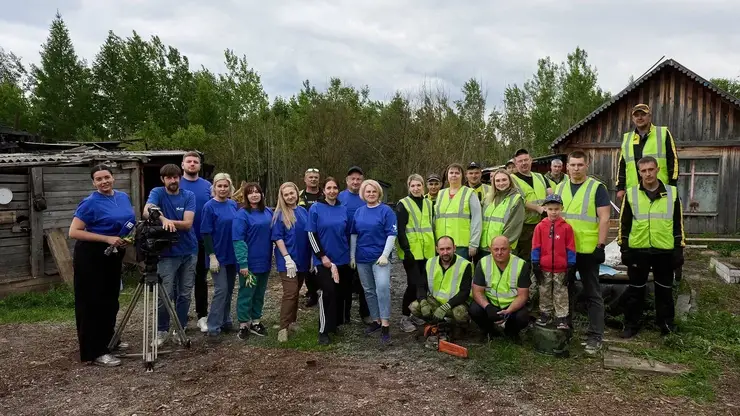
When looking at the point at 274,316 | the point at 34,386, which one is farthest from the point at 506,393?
the point at 34,386

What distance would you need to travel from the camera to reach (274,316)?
659cm

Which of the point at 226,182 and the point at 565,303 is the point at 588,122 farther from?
the point at 226,182

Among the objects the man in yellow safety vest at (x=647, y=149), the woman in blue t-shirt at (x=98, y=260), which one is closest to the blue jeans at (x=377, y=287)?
the woman in blue t-shirt at (x=98, y=260)

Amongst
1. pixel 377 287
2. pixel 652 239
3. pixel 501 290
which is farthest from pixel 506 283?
pixel 652 239

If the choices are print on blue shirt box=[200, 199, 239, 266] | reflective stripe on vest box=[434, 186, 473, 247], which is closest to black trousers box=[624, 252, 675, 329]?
reflective stripe on vest box=[434, 186, 473, 247]

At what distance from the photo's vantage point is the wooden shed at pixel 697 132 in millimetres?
13148

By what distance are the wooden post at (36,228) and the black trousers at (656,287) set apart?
9033mm

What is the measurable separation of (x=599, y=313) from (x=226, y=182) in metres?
4.25

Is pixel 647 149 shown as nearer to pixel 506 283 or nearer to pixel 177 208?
pixel 506 283

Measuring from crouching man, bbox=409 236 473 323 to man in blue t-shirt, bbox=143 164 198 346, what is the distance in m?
2.49

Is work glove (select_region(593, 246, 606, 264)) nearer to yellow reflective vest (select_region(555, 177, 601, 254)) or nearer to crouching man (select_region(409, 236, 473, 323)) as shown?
yellow reflective vest (select_region(555, 177, 601, 254))

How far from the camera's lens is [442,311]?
5.00m

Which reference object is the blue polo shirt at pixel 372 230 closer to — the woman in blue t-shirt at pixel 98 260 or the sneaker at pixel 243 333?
the sneaker at pixel 243 333

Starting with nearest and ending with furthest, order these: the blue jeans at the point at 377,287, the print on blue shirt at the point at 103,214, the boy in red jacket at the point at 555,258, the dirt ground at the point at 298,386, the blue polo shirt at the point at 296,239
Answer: the dirt ground at the point at 298,386 < the print on blue shirt at the point at 103,214 < the boy in red jacket at the point at 555,258 < the blue jeans at the point at 377,287 < the blue polo shirt at the point at 296,239
